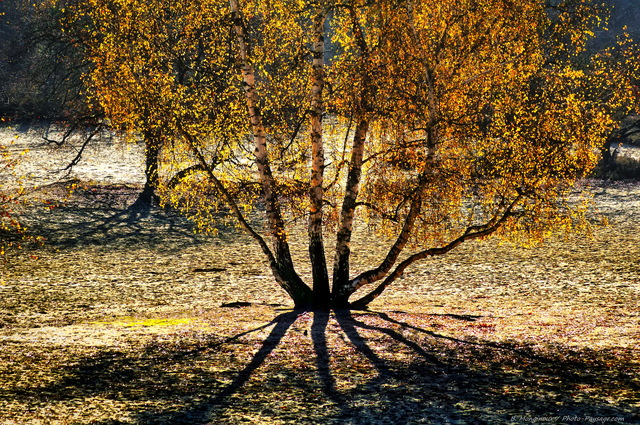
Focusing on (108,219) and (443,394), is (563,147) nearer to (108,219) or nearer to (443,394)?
(443,394)

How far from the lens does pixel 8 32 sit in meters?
76.8

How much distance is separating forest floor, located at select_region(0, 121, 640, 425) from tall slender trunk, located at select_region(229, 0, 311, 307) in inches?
39.1

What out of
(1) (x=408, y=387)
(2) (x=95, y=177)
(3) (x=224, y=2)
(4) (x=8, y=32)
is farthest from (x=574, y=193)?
(4) (x=8, y=32)

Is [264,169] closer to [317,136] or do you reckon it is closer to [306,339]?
[317,136]

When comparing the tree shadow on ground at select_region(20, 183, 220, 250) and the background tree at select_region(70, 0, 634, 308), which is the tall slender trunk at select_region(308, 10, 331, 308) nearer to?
the background tree at select_region(70, 0, 634, 308)

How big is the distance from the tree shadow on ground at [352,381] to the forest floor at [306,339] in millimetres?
46

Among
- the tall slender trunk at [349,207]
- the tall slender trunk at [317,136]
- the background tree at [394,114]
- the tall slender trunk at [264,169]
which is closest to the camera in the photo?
the background tree at [394,114]

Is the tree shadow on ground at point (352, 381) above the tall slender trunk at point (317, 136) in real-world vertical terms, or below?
below

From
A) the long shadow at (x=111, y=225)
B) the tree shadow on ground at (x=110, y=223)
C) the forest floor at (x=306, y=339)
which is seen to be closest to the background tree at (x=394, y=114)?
the forest floor at (x=306, y=339)

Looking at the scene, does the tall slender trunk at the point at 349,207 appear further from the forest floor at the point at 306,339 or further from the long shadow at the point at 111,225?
the long shadow at the point at 111,225

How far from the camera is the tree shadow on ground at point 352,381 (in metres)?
9.88

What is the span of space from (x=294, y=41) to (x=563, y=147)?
25.6ft

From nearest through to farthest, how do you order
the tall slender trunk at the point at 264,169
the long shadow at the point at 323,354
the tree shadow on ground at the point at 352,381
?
the tree shadow on ground at the point at 352,381 → the long shadow at the point at 323,354 → the tall slender trunk at the point at 264,169

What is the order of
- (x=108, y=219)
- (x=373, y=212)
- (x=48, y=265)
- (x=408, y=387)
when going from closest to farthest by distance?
(x=408, y=387) < (x=373, y=212) < (x=48, y=265) < (x=108, y=219)
